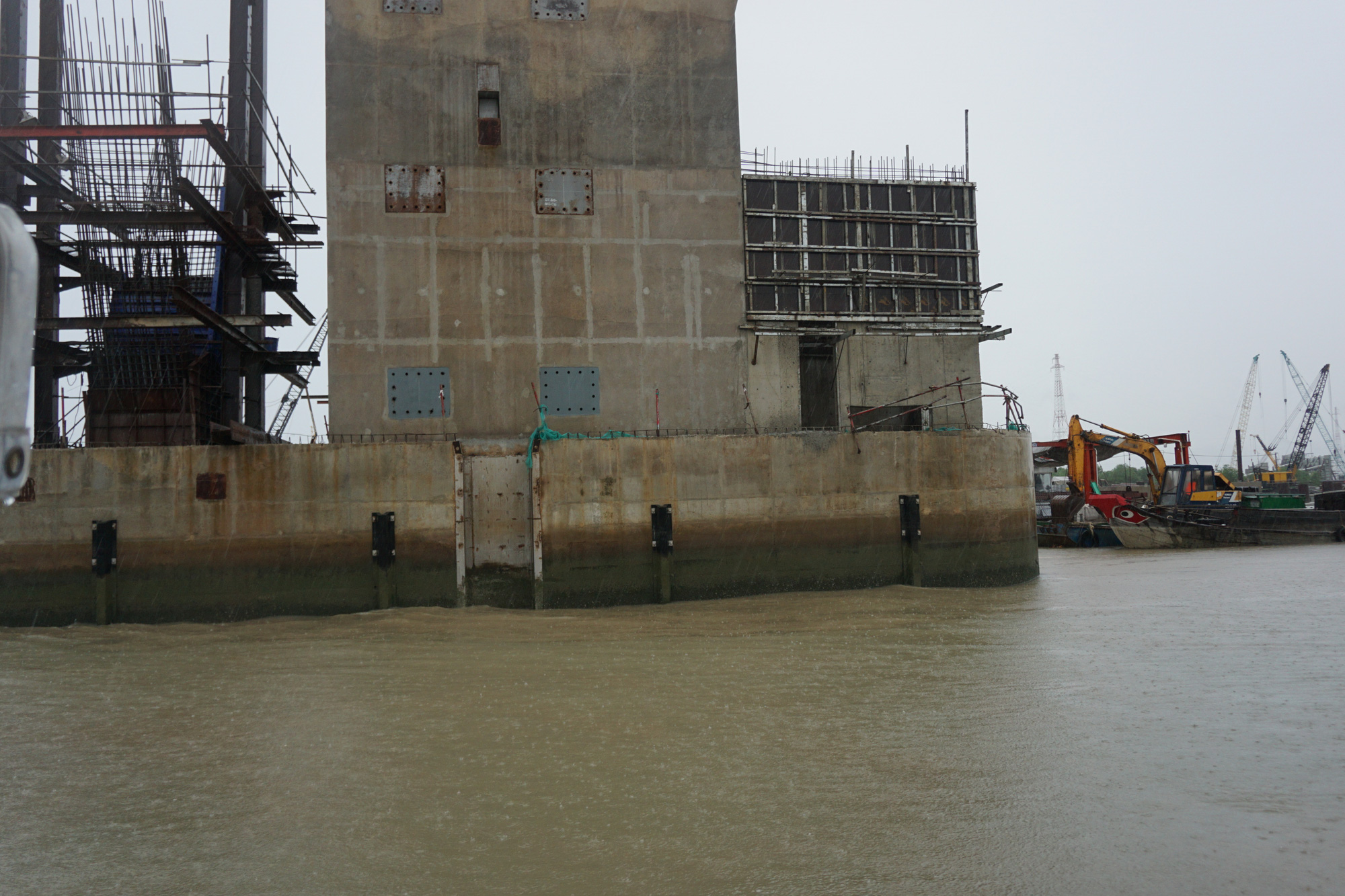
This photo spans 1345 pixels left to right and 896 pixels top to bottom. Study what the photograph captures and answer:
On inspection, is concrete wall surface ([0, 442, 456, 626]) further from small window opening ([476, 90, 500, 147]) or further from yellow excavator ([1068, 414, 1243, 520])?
yellow excavator ([1068, 414, 1243, 520])

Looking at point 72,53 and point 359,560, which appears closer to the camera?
point 359,560

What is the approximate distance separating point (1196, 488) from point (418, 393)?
33292 mm

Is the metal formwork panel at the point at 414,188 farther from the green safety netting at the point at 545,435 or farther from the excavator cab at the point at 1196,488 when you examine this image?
the excavator cab at the point at 1196,488

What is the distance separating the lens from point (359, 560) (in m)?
16.9

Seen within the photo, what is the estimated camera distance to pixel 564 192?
20.0m

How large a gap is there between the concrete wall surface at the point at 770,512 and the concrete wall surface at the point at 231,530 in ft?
8.06

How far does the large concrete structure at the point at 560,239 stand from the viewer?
1930 cm

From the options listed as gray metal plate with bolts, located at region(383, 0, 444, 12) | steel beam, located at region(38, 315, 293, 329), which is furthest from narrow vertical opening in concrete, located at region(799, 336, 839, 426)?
steel beam, located at region(38, 315, 293, 329)

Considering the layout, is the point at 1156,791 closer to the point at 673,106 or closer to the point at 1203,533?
the point at 673,106

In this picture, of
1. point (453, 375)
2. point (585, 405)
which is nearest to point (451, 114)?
point (453, 375)

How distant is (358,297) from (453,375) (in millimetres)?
2575

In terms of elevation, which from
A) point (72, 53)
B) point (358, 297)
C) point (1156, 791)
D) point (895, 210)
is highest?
point (72, 53)

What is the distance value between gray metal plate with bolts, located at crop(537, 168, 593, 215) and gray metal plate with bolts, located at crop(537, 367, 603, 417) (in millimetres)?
3552

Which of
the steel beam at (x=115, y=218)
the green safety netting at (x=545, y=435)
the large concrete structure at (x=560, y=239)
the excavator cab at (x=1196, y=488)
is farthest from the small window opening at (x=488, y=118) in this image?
the excavator cab at (x=1196, y=488)
